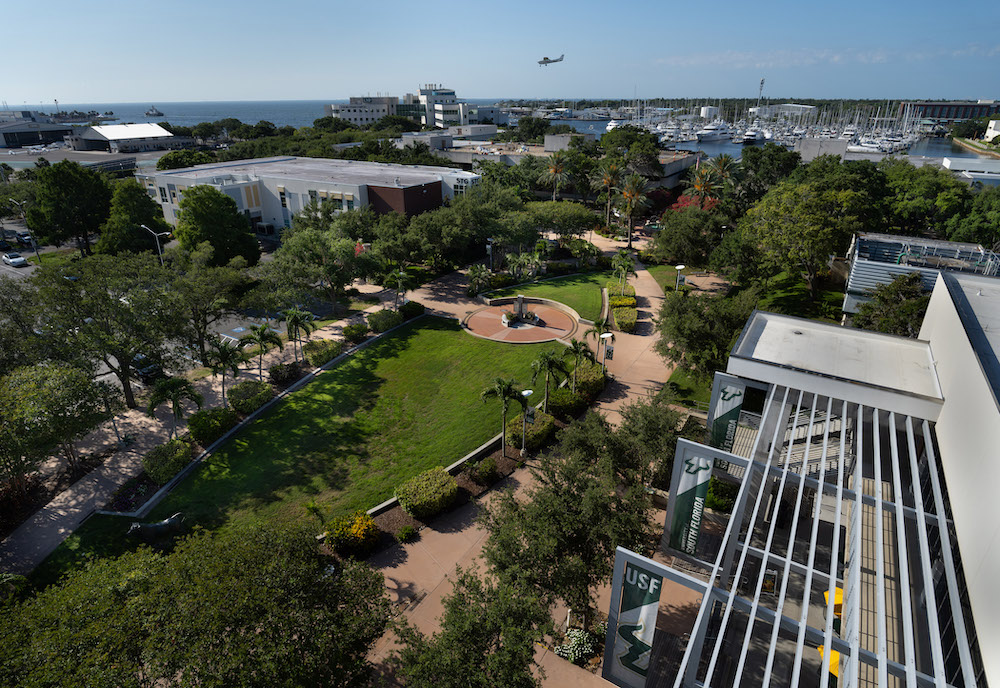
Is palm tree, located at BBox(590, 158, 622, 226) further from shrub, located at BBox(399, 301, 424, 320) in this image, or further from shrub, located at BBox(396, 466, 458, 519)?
shrub, located at BBox(396, 466, 458, 519)

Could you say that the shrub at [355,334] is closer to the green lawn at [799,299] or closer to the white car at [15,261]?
the green lawn at [799,299]

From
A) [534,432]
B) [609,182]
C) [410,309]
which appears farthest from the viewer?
[609,182]

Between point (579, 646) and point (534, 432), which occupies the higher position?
point (534, 432)

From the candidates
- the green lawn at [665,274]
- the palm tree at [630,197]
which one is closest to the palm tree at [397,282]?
the green lawn at [665,274]

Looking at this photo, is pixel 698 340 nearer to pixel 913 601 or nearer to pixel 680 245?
pixel 913 601

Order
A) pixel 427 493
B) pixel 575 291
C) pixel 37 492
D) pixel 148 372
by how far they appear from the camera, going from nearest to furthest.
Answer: pixel 427 493, pixel 37 492, pixel 148 372, pixel 575 291

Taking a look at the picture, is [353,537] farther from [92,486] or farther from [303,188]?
[303,188]

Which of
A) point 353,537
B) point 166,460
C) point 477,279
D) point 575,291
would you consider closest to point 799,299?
point 575,291
